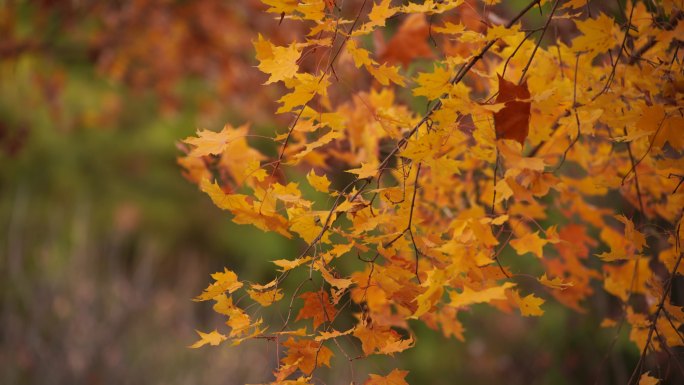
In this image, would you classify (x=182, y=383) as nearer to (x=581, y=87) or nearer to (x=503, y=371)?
(x=503, y=371)

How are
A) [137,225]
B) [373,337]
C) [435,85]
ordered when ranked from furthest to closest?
[137,225] → [373,337] → [435,85]

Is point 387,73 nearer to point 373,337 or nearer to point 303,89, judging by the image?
point 303,89

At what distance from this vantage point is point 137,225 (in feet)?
23.4

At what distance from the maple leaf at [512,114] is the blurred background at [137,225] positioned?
86.4 inches

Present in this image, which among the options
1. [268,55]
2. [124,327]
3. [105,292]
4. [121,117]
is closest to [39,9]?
[105,292]

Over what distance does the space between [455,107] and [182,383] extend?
3.44m

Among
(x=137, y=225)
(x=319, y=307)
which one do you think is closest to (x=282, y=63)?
(x=319, y=307)

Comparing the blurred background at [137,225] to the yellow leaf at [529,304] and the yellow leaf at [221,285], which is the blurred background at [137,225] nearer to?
the yellow leaf at [529,304]

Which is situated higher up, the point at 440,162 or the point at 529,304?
the point at 440,162

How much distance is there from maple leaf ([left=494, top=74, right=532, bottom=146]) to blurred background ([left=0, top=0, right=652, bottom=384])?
86.4 inches

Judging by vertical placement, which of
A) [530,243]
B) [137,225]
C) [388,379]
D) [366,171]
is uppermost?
[366,171]

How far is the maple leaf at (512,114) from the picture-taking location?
3.27 feet

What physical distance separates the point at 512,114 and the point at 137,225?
6.55 meters

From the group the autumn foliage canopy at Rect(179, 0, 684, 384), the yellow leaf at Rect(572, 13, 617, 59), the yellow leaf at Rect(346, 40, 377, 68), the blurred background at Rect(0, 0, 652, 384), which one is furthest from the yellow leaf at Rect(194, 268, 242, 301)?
the blurred background at Rect(0, 0, 652, 384)
